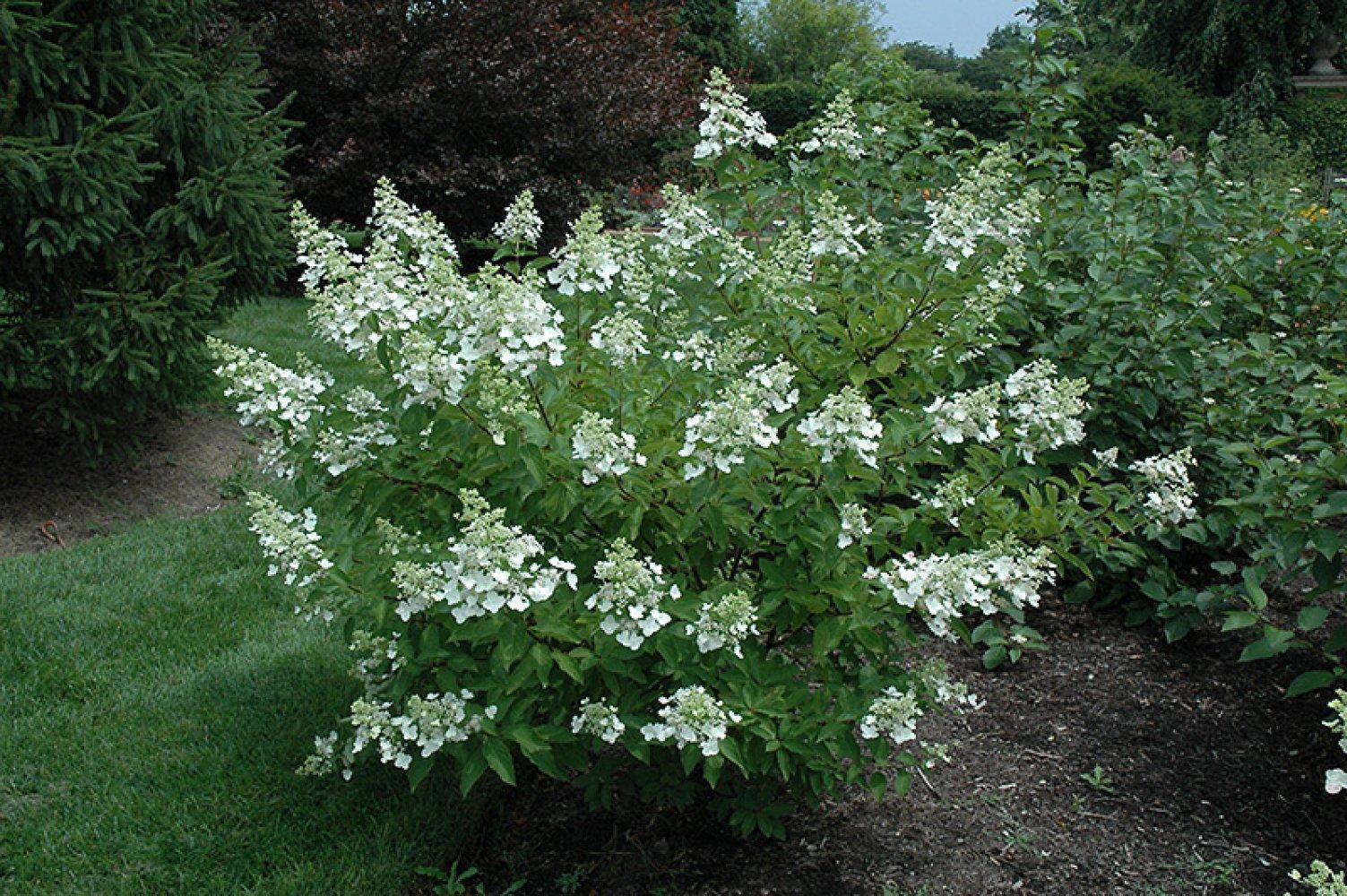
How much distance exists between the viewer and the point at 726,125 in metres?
2.87

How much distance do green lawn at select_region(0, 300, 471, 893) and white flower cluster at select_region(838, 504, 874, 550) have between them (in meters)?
1.28

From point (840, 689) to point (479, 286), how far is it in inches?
44.3

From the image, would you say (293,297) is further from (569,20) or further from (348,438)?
(348,438)

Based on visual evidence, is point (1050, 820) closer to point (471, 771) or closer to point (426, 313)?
point (471, 771)

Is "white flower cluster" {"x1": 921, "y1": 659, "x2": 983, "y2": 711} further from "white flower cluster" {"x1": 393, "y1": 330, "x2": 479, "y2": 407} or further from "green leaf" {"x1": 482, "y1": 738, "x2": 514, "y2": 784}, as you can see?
"white flower cluster" {"x1": 393, "y1": 330, "x2": 479, "y2": 407}

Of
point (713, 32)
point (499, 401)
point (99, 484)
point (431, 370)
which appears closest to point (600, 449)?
point (499, 401)

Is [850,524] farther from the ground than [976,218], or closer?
closer

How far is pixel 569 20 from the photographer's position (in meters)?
10.3

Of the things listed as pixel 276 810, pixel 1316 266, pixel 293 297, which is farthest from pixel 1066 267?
pixel 293 297

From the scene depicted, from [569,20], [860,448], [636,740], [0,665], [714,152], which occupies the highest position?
[569,20]

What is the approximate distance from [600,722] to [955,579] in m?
Result: 0.76

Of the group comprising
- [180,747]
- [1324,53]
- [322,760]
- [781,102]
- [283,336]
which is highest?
[1324,53]

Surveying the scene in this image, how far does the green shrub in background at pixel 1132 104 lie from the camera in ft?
63.0

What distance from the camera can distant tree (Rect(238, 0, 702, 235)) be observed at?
9242 millimetres
